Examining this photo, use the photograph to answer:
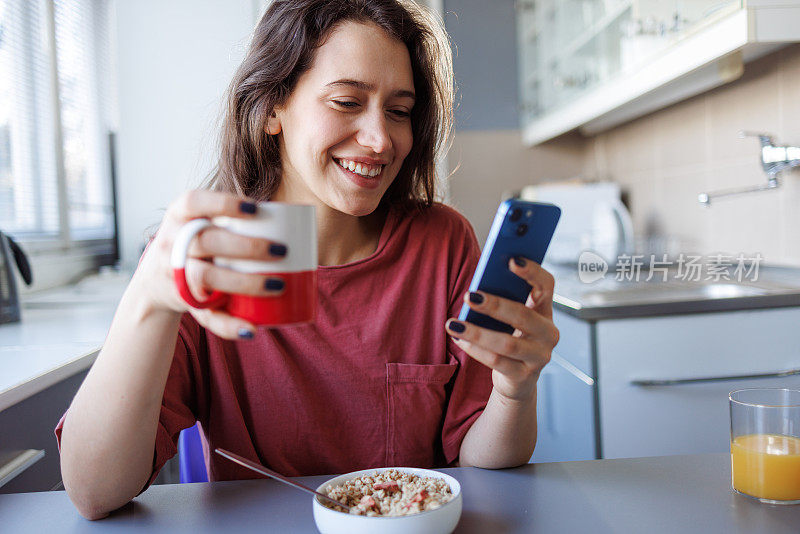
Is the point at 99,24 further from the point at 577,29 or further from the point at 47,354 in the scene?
the point at 47,354

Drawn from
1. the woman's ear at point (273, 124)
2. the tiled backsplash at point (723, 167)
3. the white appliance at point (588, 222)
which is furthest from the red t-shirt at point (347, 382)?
the white appliance at point (588, 222)

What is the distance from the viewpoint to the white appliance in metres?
2.54

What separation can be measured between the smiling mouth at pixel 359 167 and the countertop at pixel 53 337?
0.55 metres

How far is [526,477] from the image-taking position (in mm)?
759

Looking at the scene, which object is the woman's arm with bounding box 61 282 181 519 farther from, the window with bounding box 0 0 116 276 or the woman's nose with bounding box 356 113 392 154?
the window with bounding box 0 0 116 276

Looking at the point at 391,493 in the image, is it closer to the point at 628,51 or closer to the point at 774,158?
the point at 774,158

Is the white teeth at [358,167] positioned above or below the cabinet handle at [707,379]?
above

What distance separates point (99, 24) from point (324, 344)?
2.97m

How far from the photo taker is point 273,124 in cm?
107

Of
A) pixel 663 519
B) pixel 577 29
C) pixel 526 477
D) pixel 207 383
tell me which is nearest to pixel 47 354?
pixel 207 383

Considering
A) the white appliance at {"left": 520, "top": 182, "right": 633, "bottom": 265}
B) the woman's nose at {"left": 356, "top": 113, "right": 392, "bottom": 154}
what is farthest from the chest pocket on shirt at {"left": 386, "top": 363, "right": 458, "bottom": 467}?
the white appliance at {"left": 520, "top": 182, "right": 633, "bottom": 265}

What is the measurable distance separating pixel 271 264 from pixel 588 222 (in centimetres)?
245

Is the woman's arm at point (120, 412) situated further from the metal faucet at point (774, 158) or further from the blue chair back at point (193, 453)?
the metal faucet at point (774, 158)

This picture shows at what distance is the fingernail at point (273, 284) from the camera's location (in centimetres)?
52
